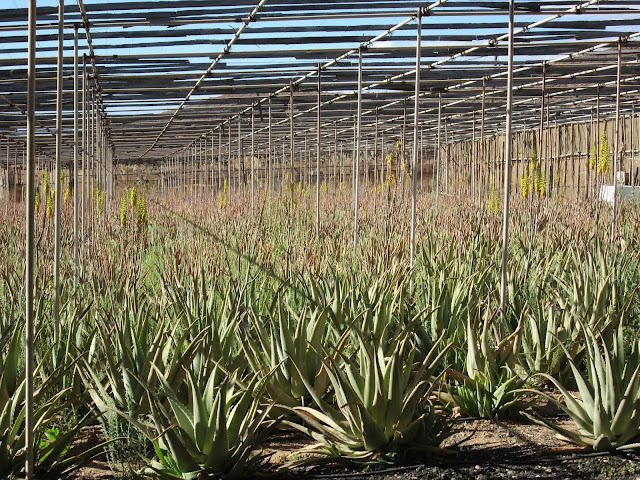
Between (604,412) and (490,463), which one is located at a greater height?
(604,412)

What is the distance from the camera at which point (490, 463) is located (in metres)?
3.50

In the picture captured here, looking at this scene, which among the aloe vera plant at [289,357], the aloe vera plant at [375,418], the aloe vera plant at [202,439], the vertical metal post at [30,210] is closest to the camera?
the vertical metal post at [30,210]

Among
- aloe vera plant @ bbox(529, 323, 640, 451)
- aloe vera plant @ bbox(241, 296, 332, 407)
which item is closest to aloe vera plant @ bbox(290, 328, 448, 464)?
aloe vera plant @ bbox(241, 296, 332, 407)

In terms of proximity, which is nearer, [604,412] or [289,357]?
[604,412]

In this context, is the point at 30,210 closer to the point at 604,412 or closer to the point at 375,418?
the point at 375,418

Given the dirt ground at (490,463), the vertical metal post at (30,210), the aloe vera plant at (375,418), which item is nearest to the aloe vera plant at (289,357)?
the dirt ground at (490,463)

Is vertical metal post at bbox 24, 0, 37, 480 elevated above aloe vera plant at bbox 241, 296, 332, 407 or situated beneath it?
elevated above

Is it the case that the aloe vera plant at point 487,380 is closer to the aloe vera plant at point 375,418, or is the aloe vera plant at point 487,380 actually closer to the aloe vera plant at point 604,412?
the aloe vera plant at point 604,412

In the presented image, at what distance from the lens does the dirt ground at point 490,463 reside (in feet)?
11.1

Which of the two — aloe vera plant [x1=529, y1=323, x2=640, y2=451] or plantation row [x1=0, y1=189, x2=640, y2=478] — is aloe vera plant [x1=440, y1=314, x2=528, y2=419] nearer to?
plantation row [x1=0, y1=189, x2=640, y2=478]

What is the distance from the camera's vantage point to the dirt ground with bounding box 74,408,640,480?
338cm

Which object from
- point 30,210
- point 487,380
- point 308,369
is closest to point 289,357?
point 308,369

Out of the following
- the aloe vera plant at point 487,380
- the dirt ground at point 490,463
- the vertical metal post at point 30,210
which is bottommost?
the dirt ground at point 490,463

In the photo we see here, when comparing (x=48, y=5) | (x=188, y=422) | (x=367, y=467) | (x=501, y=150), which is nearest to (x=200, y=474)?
(x=188, y=422)
